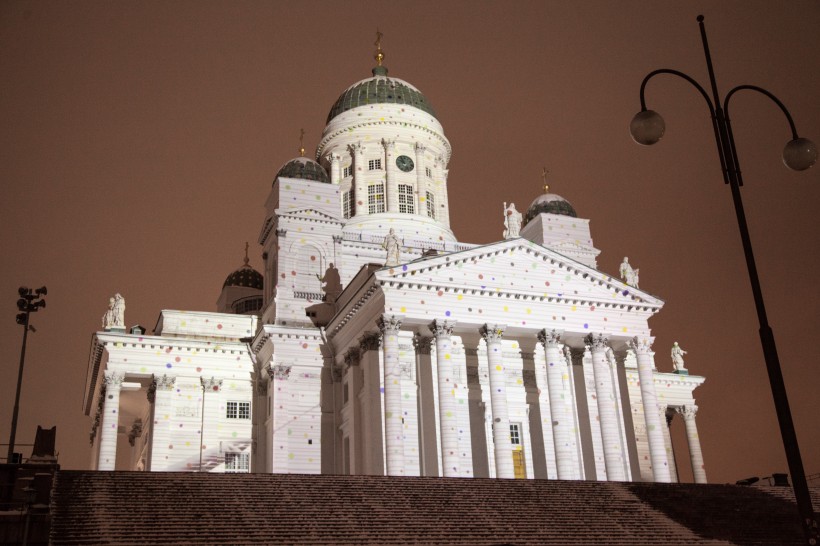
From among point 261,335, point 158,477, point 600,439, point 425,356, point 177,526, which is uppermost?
point 261,335

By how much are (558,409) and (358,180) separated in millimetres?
21573

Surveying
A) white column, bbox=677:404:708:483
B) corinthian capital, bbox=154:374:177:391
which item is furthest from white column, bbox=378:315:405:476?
white column, bbox=677:404:708:483

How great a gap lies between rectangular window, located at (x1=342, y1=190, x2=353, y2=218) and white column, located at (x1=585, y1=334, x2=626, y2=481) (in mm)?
18858

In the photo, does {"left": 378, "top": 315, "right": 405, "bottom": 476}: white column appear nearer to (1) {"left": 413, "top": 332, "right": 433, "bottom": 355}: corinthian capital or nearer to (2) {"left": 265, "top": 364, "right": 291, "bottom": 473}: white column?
(1) {"left": 413, "top": 332, "right": 433, "bottom": 355}: corinthian capital

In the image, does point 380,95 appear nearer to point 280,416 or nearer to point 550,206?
point 550,206

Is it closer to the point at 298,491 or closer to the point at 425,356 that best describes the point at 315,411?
the point at 425,356

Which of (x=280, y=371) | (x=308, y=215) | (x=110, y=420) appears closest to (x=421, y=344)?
(x=280, y=371)

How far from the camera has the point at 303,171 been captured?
4953 cm

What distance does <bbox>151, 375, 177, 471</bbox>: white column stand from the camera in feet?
140

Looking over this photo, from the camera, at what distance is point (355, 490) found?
1016 inches

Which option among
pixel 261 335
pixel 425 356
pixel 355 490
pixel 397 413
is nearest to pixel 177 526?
pixel 355 490

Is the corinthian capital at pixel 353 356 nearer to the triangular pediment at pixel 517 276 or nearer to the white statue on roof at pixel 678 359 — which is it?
the triangular pediment at pixel 517 276

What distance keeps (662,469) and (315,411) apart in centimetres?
1629

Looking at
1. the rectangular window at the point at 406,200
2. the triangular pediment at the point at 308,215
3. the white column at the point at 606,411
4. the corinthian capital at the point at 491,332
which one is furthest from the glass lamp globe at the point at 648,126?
the rectangular window at the point at 406,200
